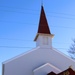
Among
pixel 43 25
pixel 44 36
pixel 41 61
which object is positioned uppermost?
pixel 43 25

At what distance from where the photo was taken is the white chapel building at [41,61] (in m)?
22.3

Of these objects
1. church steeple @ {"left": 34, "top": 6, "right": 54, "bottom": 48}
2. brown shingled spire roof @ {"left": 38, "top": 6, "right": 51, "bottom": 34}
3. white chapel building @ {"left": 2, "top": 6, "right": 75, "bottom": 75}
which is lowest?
white chapel building @ {"left": 2, "top": 6, "right": 75, "bottom": 75}

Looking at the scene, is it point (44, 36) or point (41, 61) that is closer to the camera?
point (41, 61)

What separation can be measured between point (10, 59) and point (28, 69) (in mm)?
1990

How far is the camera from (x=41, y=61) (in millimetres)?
23625

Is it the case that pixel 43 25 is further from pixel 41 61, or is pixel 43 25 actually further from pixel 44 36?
pixel 41 61

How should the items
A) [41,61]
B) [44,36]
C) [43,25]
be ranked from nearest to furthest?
[41,61]
[44,36]
[43,25]

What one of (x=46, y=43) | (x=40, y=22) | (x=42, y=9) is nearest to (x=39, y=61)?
(x=46, y=43)

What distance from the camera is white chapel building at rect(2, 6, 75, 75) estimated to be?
22.3 m

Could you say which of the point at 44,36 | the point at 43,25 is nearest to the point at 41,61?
the point at 44,36

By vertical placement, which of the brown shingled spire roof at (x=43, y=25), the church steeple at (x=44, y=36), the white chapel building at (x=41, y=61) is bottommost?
the white chapel building at (x=41, y=61)

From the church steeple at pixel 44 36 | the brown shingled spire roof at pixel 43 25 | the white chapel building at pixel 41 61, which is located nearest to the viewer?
the white chapel building at pixel 41 61

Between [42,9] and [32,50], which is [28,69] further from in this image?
[42,9]

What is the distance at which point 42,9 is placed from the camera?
2741 centimetres
